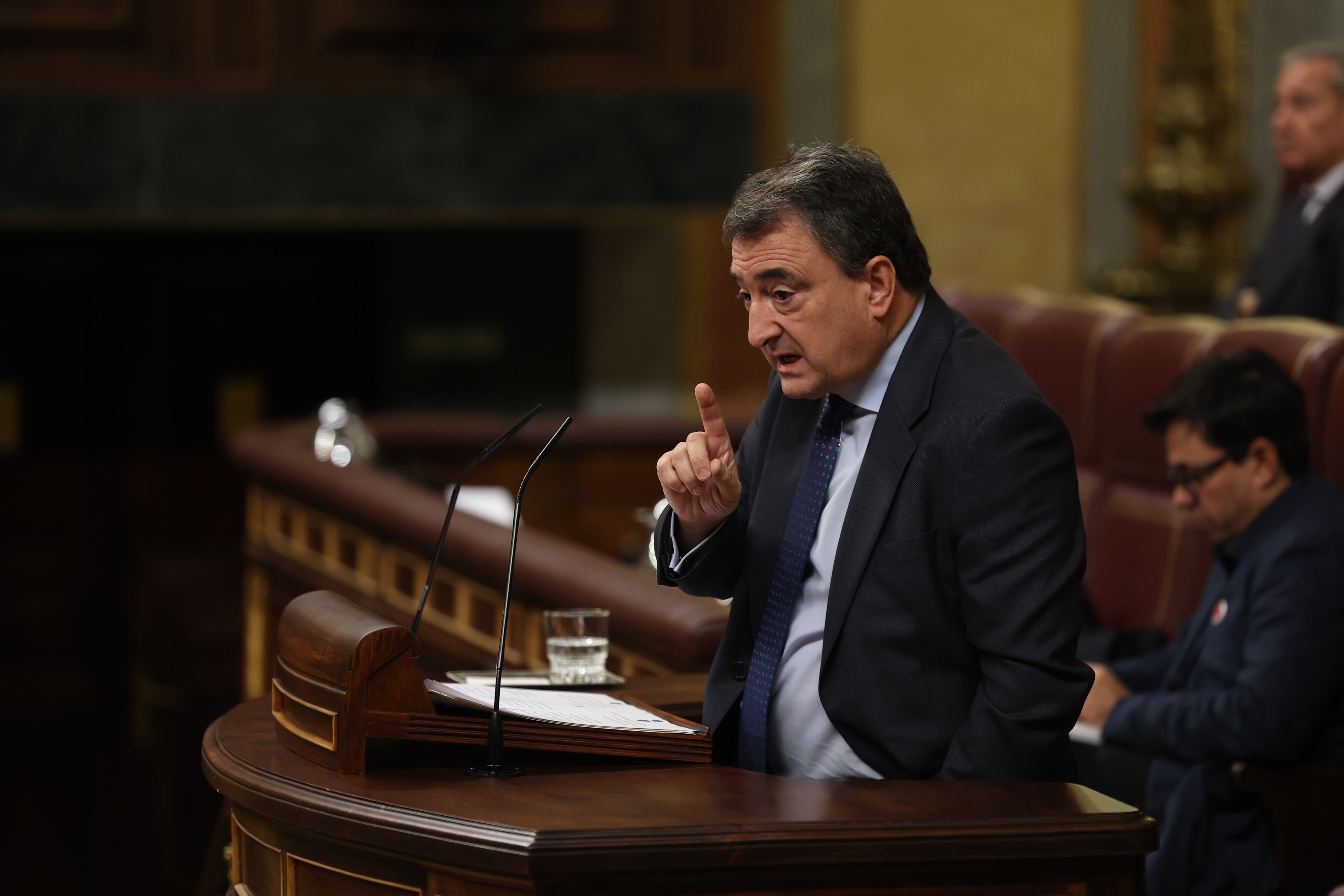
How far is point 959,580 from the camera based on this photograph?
1.83 m

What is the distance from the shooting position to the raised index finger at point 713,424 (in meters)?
1.86

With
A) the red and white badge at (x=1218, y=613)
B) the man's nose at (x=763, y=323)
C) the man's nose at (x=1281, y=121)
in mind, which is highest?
the man's nose at (x=1281, y=121)

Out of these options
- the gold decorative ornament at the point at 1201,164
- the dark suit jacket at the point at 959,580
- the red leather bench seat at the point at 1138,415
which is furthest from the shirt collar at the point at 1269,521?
the gold decorative ornament at the point at 1201,164

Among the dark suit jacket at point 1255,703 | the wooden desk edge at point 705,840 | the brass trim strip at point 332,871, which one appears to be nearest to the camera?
the wooden desk edge at point 705,840

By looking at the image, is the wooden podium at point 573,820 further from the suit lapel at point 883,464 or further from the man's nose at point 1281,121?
the man's nose at point 1281,121

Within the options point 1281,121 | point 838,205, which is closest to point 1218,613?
point 838,205

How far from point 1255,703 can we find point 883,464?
1.00 metres

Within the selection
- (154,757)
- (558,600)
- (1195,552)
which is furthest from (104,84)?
(1195,552)

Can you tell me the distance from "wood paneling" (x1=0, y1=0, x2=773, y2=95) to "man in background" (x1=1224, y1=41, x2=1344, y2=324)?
8.63ft

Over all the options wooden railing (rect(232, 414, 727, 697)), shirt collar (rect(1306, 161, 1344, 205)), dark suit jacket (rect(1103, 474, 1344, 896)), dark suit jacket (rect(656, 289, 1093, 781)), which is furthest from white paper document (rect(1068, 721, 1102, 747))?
shirt collar (rect(1306, 161, 1344, 205))

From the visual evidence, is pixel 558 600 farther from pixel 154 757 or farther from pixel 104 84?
pixel 154 757

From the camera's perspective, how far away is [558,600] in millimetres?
3104

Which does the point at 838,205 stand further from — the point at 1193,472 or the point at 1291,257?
the point at 1291,257

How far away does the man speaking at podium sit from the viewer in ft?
5.91
